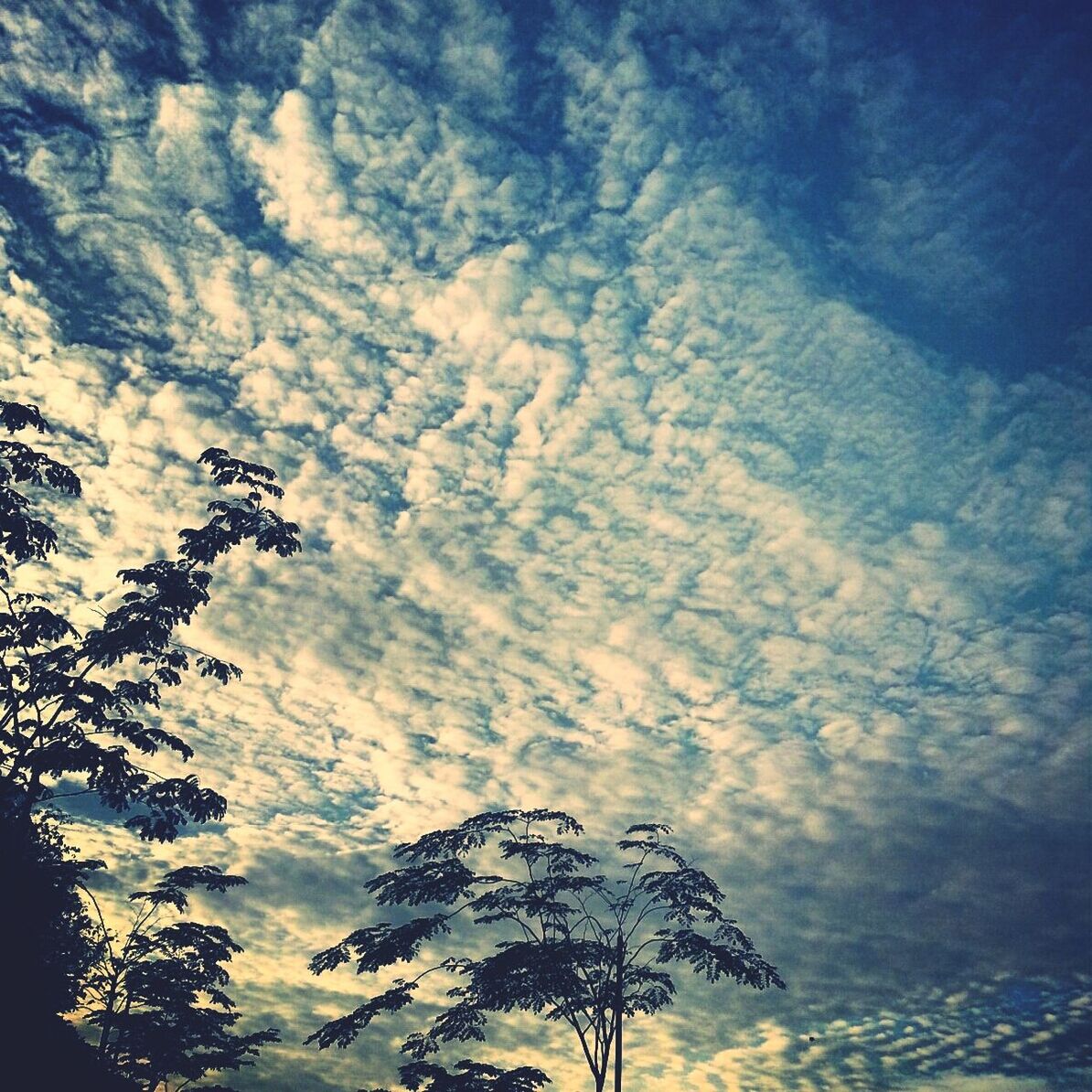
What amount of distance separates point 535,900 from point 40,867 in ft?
39.2

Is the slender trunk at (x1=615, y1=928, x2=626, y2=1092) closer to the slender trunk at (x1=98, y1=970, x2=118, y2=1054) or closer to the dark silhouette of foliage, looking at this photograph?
the dark silhouette of foliage

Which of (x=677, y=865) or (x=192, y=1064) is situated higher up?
(x=677, y=865)

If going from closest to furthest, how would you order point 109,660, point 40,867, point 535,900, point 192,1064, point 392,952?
point 109,660 < point 40,867 < point 392,952 < point 535,900 < point 192,1064

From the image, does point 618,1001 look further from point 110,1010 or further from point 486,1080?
point 110,1010

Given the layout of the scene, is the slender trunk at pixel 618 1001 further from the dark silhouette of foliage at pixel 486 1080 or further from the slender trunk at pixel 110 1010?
the slender trunk at pixel 110 1010

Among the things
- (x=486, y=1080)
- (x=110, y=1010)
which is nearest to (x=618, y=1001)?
(x=486, y=1080)

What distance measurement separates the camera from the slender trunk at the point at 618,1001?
19203 millimetres

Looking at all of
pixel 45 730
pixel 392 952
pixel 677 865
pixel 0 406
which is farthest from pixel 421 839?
pixel 0 406

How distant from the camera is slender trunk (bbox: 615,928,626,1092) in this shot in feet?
63.0

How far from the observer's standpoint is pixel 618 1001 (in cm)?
1919

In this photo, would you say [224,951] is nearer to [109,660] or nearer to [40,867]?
[40,867]

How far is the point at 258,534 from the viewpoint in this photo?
1419 cm

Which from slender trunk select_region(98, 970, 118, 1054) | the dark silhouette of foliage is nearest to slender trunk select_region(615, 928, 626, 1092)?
the dark silhouette of foliage

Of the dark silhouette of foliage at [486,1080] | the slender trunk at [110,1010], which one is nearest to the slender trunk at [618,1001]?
the dark silhouette of foliage at [486,1080]
